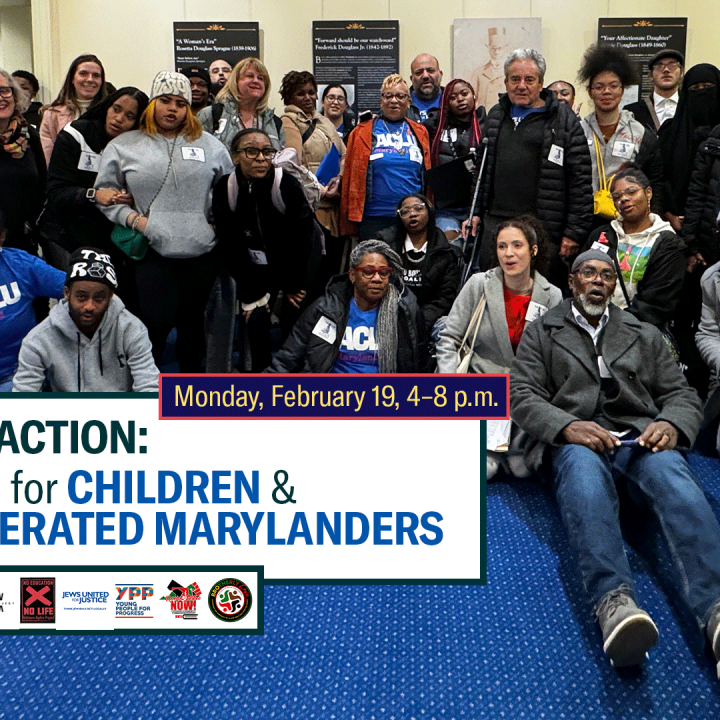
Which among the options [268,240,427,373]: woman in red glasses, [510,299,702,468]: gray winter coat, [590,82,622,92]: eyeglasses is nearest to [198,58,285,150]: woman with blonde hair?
[268,240,427,373]: woman in red glasses

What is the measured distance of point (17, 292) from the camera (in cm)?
289

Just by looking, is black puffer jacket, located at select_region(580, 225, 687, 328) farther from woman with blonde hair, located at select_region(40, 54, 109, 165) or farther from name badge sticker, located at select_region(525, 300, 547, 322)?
woman with blonde hair, located at select_region(40, 54, 109, 165)

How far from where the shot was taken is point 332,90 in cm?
453

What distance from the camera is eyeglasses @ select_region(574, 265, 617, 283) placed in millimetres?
2508

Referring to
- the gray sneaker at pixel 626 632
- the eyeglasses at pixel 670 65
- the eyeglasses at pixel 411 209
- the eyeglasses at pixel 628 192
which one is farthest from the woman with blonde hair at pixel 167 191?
the eyeglasses at pixel 670 65

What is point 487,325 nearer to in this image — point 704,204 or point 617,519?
point 617,519

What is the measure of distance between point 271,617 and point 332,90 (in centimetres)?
335

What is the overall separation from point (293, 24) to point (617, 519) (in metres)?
4.85

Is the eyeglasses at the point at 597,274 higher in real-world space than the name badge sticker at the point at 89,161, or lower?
lower

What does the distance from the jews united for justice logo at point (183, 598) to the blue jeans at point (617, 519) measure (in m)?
0.94

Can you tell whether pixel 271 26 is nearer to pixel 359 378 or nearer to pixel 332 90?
pixel 332 90

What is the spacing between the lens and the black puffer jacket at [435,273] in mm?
Result: 3414

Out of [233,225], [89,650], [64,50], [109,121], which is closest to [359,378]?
[89,650]

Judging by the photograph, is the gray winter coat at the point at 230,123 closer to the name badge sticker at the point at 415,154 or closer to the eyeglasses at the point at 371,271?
the name badge sticker at the point at 415,154
